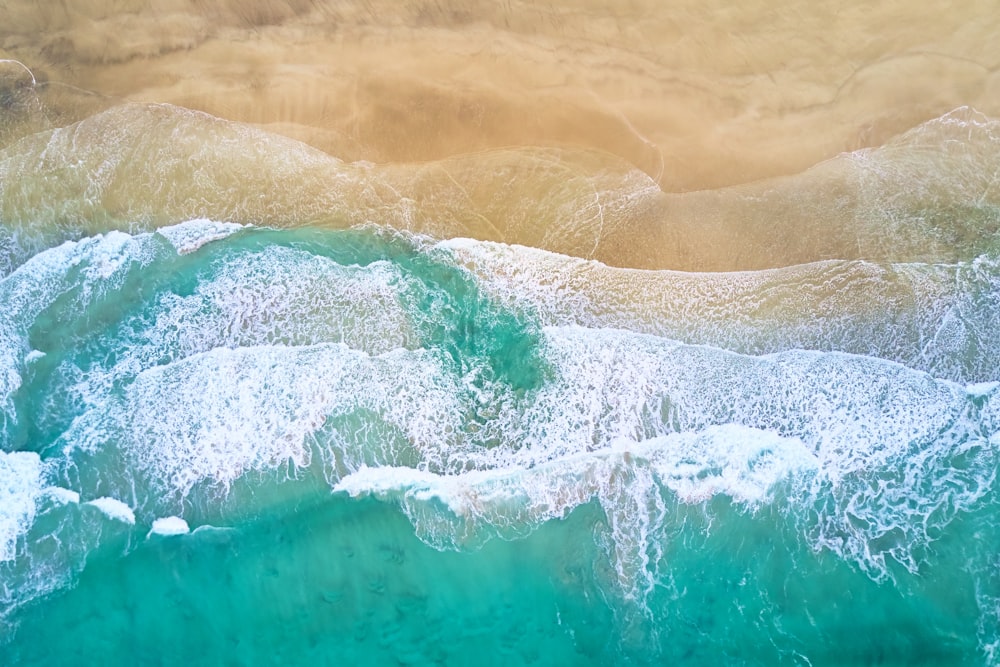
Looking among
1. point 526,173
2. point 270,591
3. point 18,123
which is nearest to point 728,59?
point 526,173

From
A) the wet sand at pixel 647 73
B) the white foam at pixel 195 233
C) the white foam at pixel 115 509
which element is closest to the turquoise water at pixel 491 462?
the white foam at pixel 115 509

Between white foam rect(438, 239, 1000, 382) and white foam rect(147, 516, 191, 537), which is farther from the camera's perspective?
white foam rect(438, 239, 1000, 382)

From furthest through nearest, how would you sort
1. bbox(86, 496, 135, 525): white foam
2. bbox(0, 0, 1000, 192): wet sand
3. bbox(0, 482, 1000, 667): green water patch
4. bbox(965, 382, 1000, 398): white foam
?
bbox(0, 0, 1000, 192): wet sand < bbox(965, 382, 1000, 398): white foam < bbox(86, 496, 135, 525): white foam < bbox(0, 482, 1000, 667): green water patch

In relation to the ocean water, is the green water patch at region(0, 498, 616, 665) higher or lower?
lower

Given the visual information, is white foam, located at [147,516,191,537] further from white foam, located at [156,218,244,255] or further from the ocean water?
white foam, located at [156,218,244,255]

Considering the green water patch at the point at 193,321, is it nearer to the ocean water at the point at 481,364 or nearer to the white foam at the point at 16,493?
the ocean water at the point at 481,364

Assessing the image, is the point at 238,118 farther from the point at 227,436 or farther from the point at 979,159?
the point at 979,159

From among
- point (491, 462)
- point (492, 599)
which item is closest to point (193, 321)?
point (491, 462)

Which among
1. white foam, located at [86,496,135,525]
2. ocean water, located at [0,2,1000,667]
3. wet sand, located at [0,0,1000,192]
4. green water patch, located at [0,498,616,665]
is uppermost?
wet sand, located at [0,0,1000,192]

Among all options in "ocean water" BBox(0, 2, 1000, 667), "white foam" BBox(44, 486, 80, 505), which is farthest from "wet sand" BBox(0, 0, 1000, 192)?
"white foam" BBox(44, 486, 80, 505)
